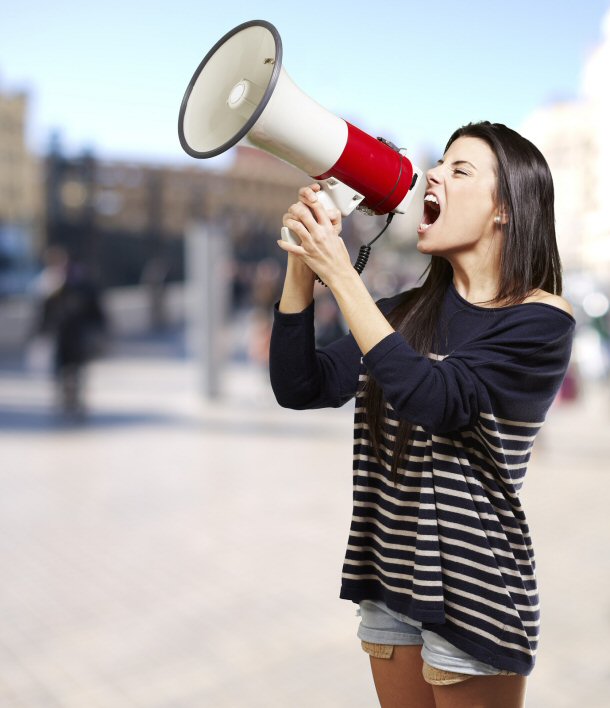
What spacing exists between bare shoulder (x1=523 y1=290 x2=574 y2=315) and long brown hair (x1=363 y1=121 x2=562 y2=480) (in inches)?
0.4

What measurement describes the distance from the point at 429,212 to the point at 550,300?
259mm

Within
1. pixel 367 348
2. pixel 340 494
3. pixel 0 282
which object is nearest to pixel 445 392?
pixel 367 348

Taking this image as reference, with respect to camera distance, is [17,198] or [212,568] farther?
[17,198]

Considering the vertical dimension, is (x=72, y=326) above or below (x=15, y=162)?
below

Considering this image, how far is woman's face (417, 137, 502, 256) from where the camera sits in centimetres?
147

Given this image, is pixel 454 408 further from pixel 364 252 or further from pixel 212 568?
pixel 212 568

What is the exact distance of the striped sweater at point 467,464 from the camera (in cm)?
135

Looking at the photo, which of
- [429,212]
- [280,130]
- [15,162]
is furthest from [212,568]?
[15,162]

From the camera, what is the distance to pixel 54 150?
18.9 meters

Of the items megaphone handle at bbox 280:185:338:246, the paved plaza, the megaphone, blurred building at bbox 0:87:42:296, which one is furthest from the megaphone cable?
blurred building at bbox 0:87:42:296

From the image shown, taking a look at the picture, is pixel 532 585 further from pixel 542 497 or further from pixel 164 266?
pixel 164 266

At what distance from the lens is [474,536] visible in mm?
1423

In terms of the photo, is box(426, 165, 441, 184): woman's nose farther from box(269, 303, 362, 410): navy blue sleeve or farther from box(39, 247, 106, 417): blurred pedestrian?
box(39, 247, 106, 417): blurred pedestrian

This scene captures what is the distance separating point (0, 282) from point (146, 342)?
3.21 m
